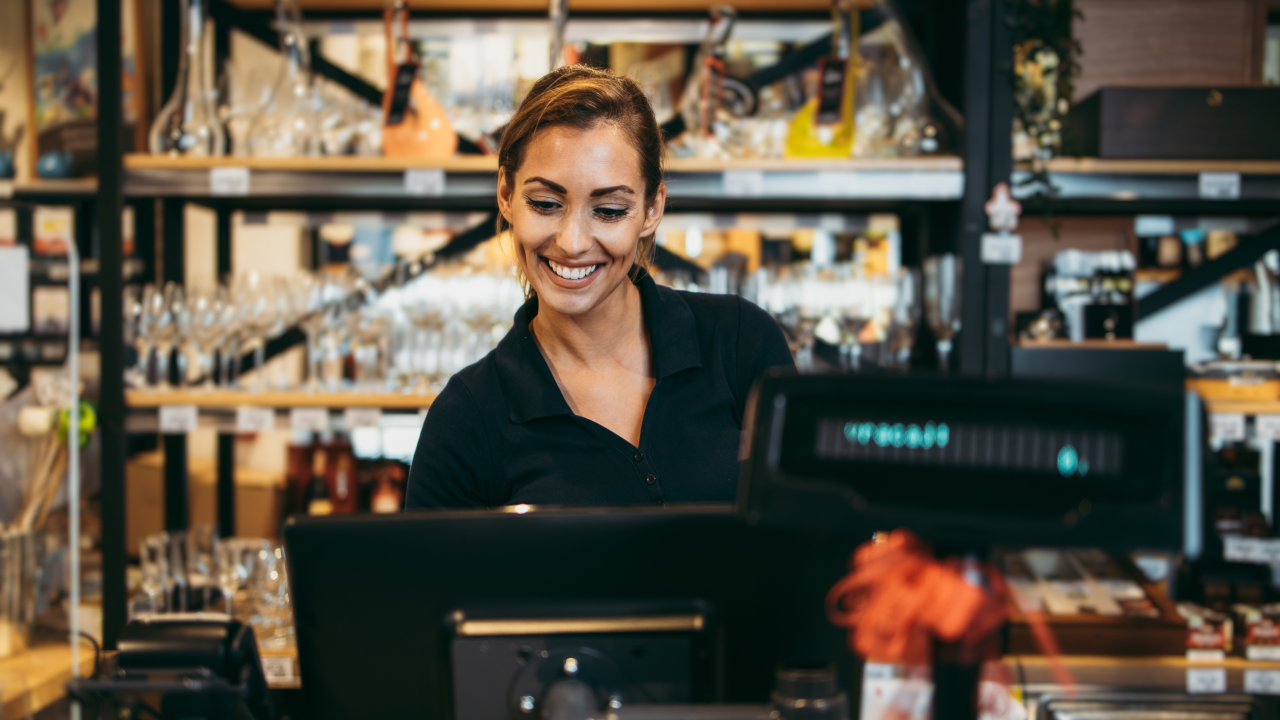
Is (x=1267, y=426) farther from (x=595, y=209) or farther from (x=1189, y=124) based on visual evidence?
(x=595, y=209)

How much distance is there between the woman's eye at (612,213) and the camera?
4.18 ft

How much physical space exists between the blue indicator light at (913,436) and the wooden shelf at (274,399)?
1575 mm

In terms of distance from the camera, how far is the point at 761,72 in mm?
2268

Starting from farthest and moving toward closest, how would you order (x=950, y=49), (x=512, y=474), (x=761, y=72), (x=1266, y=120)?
(x=761, y=72) < (x=950, y=49) < (x=1266, y=120) < (x=512, y=474)

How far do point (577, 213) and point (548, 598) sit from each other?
704 millimetres

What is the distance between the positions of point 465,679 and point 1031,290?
200 centimetres

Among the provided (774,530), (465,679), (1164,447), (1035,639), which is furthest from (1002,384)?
(1035,639)

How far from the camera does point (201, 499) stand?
2.95 metres

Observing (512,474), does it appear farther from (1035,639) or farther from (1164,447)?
(1035,639)

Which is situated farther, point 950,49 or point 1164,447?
point 950,49

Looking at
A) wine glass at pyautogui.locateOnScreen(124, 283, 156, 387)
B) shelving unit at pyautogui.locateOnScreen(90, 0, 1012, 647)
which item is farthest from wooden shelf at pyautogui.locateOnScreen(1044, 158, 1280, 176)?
wine glass at pyautogui.locateOnScreen(124, 283, 156, 387)

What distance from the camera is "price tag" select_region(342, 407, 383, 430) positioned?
1.96 meters

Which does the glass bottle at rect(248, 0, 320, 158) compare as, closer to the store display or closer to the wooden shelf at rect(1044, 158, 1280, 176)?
the store display

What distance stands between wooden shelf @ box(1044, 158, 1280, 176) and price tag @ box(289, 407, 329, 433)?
1.62m
